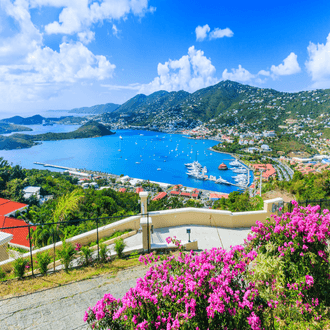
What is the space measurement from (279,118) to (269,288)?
99.1 meters

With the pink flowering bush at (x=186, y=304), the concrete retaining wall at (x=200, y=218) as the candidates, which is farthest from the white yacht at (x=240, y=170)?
the pink flowering bush at (x=186, y=304)

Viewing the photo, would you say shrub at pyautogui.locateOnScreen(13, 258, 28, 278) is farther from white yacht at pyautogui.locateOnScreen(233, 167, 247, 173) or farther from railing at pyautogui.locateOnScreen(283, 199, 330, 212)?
white yacht at pyautogui.locateOnScreen(233, 167, 247, 173)

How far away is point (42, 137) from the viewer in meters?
100

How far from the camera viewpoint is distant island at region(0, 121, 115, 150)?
83.1 meters

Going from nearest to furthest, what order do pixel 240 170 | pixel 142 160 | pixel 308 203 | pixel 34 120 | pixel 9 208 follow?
1. pixel 308 203
2. pixel 9 208
3. pixel 240 170
4. pixel 142 160
5. pixel 34 120

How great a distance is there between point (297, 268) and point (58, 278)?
3326 millimetres

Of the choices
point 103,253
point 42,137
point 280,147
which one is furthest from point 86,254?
point 42,137

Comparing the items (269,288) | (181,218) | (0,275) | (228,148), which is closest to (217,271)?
(269,288)

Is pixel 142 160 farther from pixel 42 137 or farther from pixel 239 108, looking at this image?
pixel 239 108

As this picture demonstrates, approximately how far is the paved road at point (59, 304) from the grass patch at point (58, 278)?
115 millimetres

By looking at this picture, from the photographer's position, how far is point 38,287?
314cm

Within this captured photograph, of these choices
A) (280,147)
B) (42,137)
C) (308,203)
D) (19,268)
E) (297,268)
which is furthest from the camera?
(42,137)

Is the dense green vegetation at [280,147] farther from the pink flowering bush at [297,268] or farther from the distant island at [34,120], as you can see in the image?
the distant island at [34,120]

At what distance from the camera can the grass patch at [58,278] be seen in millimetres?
3078
